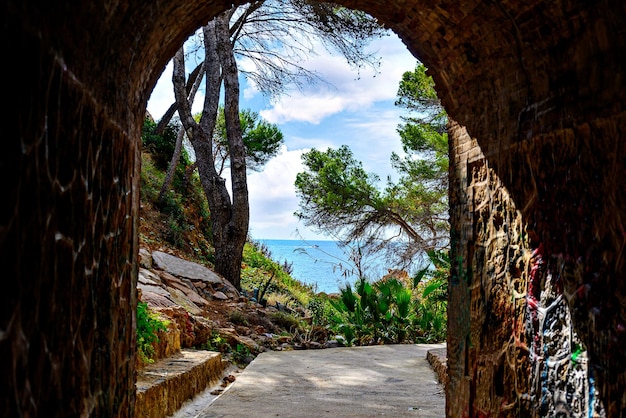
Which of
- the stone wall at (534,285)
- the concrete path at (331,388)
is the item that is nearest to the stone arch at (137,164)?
the stone wall at (534,285)

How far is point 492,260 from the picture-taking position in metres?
2.61

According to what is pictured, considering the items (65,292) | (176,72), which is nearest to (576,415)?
(65,292)

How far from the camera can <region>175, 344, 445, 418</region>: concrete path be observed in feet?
12.8

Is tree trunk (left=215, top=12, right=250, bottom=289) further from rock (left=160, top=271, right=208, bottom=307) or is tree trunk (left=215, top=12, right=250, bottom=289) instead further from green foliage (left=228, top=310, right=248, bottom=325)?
green foliage (left=228, top=310, right=248, bottom=325)

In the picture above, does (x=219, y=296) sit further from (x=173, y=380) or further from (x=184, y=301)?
(x=173, y=380)

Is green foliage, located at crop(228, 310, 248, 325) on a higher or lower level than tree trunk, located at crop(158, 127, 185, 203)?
lower

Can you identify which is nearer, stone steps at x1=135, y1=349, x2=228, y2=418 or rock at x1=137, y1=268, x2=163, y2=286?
stone steps at x1=135, y1=349, x2=228, y2=418

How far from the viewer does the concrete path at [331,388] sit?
12.8ft

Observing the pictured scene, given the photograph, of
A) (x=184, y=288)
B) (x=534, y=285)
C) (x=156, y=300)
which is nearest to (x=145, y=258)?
(x=184, y=288)

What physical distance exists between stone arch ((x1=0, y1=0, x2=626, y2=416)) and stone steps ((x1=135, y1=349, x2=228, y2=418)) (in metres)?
0.89

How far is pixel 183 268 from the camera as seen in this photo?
8398mm

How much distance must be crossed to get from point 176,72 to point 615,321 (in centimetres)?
885

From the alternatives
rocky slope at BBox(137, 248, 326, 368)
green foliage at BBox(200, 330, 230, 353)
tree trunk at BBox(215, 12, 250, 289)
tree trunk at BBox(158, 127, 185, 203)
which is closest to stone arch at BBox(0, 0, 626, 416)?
rocky slope at BBox(137, 248, 326, 368)

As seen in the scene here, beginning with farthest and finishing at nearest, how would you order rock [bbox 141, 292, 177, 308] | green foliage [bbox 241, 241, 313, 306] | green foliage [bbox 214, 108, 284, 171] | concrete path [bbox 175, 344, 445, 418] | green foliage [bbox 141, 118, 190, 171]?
green foliage [bbox 214, 108, 284, 171] → green foliage [bbox 141, 118, 190, 171] → green foliage [bbox 241, 241, 313, 306] → rock [bbox 141, 292, 177, 308] → concrete path [bbox 175, 344, 445, 418]
